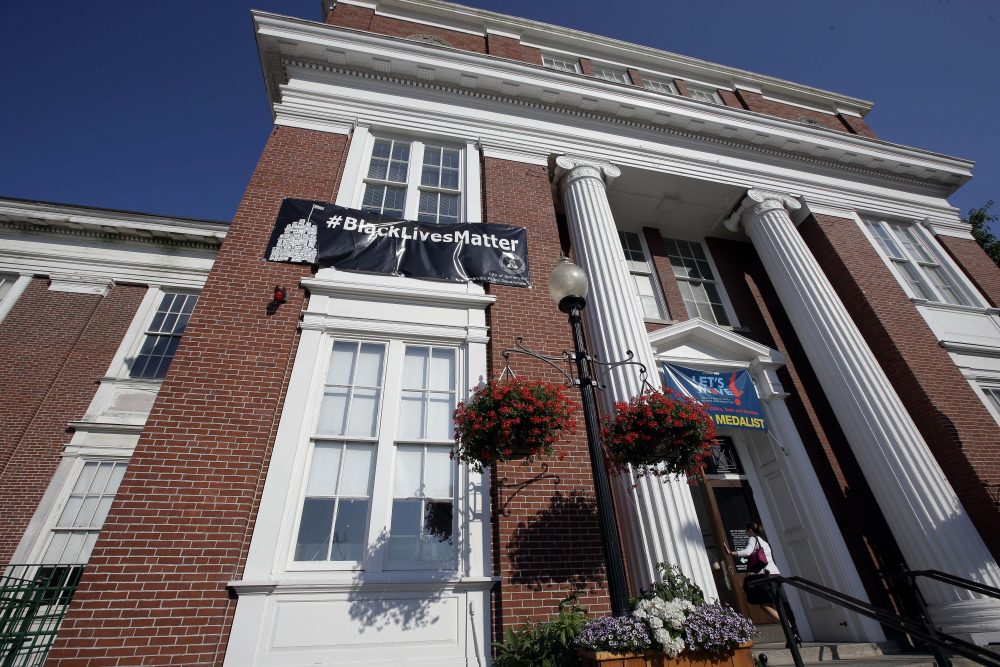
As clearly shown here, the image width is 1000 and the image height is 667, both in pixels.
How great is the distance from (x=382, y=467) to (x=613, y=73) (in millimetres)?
12852

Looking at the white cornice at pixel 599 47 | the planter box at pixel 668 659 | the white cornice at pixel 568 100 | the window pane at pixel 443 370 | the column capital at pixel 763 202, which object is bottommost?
the planter box at pixel 668 659

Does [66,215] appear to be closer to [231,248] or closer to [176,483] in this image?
[231,248]

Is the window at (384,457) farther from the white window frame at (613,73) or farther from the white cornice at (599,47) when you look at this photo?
the white window frame at (613,73)

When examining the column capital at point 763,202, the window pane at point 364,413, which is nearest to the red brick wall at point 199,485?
the window pane at point 364,413

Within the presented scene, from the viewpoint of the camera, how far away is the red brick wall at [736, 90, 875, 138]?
559 inches

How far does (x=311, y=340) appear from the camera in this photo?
6.26m

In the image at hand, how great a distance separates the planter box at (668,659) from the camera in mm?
3699

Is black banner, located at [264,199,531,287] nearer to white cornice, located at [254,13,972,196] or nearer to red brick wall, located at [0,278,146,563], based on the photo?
white cornice, located at [254,13,972,196]

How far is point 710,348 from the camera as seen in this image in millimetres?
9641

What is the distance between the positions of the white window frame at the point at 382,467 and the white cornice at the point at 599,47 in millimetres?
10023

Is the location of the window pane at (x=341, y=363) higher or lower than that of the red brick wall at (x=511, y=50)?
lower

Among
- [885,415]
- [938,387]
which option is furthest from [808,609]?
[938,387]

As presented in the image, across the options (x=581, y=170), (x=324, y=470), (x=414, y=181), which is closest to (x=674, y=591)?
(x=324, y=470)

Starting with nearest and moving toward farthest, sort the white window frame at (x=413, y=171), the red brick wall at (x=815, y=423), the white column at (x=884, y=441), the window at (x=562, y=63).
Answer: the white column at (x=884, y=441) < the white window frame at (x=413, y=171) < the red brick wall at (x=815, y=423) < the window at (x=562, y=63)
